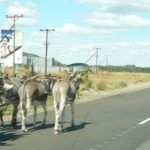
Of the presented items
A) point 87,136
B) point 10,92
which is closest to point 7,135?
point 10,92

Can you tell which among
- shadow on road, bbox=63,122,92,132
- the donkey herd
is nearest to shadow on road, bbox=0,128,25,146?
the donkey herd

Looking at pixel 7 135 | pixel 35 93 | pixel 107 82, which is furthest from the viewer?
pixel 107 82

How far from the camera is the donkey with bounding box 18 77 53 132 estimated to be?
17828 mm

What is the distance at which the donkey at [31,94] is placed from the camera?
17.8 meters

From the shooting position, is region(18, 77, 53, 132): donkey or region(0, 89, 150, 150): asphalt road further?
region(18, 77, 53, 132): donkey

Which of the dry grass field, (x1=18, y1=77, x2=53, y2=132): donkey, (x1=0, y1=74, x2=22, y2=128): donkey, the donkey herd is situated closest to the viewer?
(x1=0, y1=74, x2=22, y2=128): donkey

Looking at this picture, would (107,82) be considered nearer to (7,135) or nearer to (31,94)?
(31,94)

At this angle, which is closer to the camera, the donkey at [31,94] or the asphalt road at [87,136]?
the asphalt road at [87,136]

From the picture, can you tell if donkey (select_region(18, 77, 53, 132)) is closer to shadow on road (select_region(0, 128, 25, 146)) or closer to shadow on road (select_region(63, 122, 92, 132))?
shadow on road (select_region(0, 128, 25, 146))

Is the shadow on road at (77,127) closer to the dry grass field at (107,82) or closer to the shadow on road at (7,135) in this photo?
the shadow on road at (7,135)

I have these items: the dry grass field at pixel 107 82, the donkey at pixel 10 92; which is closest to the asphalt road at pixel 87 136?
the donkey at pixel 10 92

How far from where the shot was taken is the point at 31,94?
59.4 feet

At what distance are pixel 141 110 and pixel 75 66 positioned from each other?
362 centimetres

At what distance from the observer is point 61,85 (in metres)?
18.3
